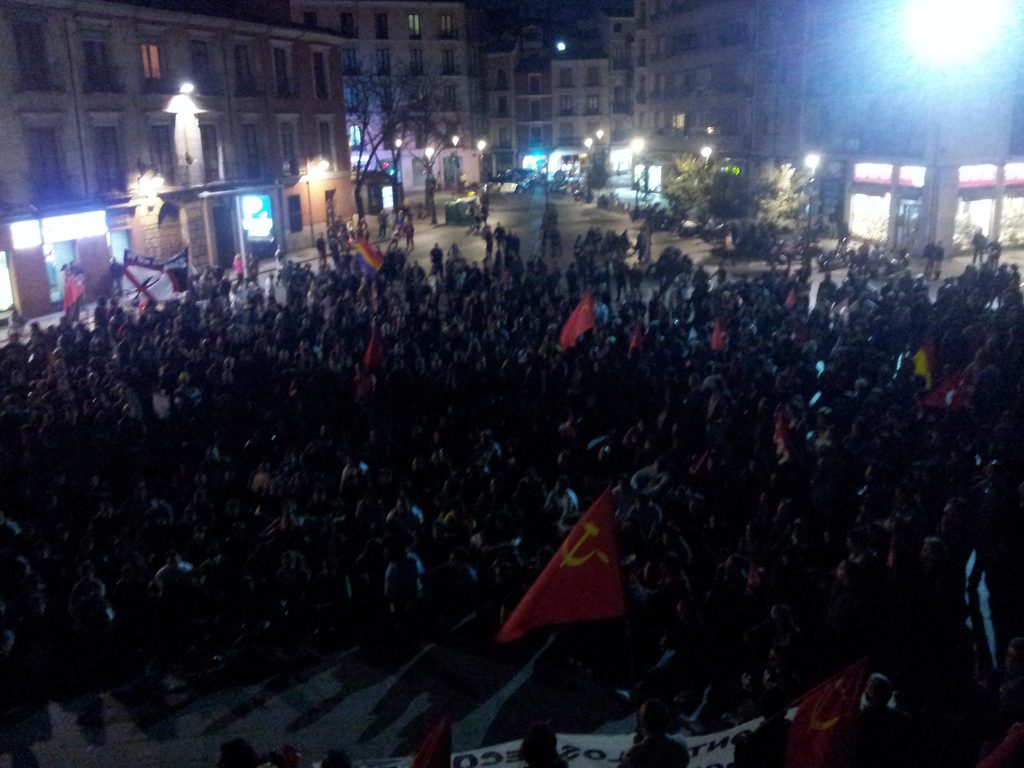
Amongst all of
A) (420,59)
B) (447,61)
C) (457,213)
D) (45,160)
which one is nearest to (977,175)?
(457,213)

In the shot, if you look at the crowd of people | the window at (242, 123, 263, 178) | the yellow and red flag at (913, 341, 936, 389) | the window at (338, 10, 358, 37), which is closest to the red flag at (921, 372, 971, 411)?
the crowd of people

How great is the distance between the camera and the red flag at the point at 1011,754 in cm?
435

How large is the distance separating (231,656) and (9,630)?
1891 millimetres

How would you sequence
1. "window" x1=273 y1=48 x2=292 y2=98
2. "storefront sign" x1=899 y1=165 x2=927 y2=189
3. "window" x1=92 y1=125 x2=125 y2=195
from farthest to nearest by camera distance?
"window" x1=273 y1=48 x2=292 y2=98
"storefront sign" x1=899 y1=165 x2=927 y2=189
"window" x1=92 y1=125 x2=125 y2=195

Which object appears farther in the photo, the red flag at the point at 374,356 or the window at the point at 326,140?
the window at the point at 326,140

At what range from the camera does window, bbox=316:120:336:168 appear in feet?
135

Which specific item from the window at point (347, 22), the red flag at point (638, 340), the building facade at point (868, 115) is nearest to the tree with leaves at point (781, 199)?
the building facade at point (868, 115)

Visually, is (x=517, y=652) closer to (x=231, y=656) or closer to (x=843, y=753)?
(x=231, y=656)

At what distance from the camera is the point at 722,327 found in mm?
14461

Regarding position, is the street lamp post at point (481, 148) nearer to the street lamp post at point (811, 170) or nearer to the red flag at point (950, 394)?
the street lamp post at point (811, 170)

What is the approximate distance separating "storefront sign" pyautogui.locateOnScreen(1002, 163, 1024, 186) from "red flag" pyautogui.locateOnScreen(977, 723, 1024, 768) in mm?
31177

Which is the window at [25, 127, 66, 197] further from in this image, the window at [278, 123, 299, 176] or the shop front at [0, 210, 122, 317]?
the window at [278, 123, 299, 176]

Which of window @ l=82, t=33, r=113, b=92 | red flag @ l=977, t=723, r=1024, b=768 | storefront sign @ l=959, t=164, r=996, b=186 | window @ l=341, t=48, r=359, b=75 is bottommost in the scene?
red flag @ l=977, t=723, r=1024, b=768

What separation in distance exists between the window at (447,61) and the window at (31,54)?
46.4 metres
